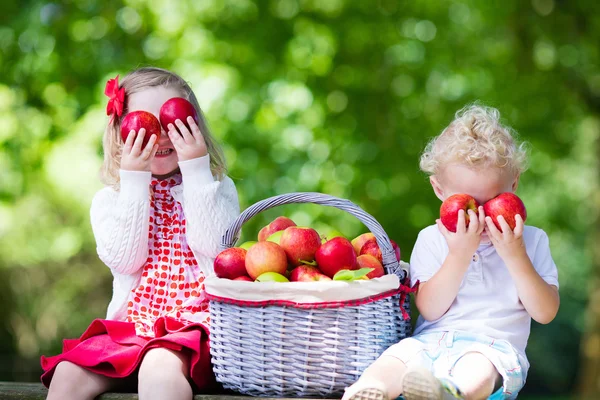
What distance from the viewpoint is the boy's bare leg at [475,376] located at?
233 centimetres

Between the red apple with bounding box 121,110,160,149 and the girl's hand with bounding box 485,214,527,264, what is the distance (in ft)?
4.37

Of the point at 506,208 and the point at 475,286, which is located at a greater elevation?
the point at 506,208

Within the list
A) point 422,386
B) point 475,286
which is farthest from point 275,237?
point 422,386

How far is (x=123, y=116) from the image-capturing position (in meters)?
3.19

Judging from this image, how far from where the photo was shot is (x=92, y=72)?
680 cm

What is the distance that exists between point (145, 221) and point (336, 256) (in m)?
0.82

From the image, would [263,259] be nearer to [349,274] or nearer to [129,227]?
[349,274]

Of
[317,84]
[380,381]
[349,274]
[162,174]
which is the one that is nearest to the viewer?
[380,381]

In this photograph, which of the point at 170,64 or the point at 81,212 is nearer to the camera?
the point at 170,64

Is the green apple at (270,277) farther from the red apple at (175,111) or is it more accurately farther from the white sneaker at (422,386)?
the red apple at (175,111)

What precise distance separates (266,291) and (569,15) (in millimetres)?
6462

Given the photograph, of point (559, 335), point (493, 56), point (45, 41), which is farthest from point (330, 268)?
point (559, 335)

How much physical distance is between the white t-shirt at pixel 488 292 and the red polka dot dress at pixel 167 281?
0.87 metres

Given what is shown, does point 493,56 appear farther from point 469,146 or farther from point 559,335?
point 559,335
